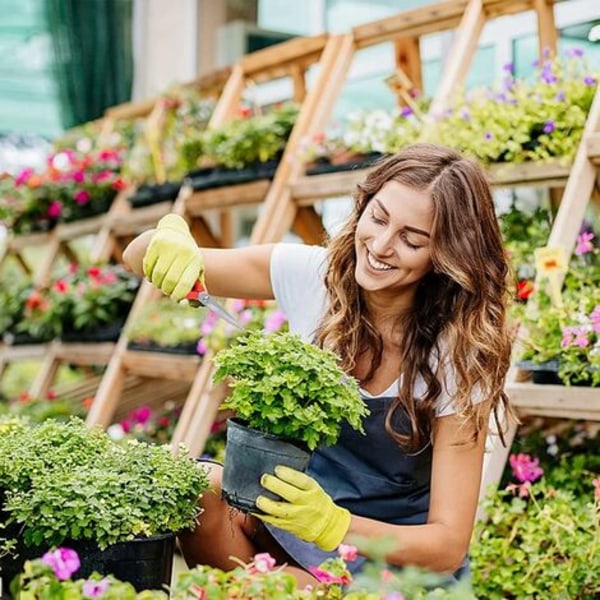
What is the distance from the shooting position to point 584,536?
88.3 inches

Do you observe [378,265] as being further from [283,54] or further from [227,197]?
[283,54]

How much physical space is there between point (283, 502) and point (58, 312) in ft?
9.74

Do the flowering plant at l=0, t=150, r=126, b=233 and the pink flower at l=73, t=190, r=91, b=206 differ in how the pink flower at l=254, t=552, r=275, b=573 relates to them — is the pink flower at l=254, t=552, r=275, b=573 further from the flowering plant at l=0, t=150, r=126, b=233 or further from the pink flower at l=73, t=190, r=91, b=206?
the pink flower at l=73, t=190, r=91, b=206

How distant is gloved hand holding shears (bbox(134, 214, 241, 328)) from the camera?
197 centimetres

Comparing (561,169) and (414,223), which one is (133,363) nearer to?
(561,169)

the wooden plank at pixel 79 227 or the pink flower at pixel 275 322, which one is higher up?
the pink flower at pixel 275 322

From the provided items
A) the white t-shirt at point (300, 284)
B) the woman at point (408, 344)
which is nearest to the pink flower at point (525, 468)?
the woman at point (408, 344)

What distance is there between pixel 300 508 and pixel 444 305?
59 centimetres

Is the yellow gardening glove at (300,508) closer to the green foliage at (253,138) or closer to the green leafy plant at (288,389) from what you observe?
the green leafy plant at (288,389)

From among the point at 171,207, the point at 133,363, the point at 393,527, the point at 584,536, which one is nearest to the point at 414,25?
the point at 171,207

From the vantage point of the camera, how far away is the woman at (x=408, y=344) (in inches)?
74.2

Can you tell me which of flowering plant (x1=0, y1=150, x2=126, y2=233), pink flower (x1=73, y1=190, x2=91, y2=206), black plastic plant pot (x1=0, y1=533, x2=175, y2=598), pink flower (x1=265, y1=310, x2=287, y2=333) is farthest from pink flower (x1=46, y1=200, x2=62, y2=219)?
black plastic plant pot (x1=0, y1=533, x2=175, y2=598)

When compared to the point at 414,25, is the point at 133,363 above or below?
below

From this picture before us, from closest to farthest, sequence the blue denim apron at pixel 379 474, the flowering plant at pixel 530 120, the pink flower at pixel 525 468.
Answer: the blue denim apron at pixel 379 474 < the pink flower at pixel 525 468 < the flowering plant at pixel 530 120
